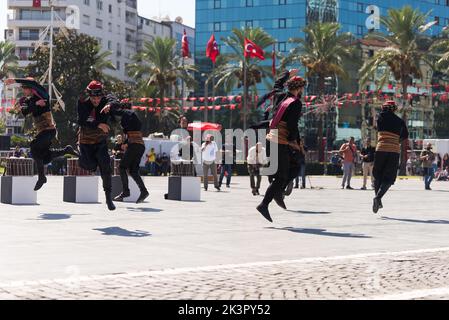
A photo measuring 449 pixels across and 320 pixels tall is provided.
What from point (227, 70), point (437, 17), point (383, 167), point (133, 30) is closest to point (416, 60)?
point (227, 70)

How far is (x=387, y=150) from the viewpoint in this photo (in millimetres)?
13164

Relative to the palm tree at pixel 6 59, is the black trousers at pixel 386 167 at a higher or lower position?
lower

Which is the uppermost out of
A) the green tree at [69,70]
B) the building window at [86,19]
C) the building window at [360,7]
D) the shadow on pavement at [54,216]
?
the building window at [360,7]

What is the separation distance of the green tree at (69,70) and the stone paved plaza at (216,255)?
124 ft

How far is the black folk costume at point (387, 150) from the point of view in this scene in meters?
13.1

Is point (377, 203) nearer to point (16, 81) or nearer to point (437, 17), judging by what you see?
point (16, 81)

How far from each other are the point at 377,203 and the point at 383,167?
2.00ft

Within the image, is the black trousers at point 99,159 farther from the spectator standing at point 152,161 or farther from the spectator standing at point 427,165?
the spectator standing at point 152,161

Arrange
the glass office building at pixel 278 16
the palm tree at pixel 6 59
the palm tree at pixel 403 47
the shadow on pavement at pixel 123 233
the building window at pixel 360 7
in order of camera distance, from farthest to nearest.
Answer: the building window at pixel 360 7 → the glass office building at pixel 278 16 → the palm tree at pixel 6 59 → the palm tree at pixel 403 47 → the shadow on pavement at pixel 123 233

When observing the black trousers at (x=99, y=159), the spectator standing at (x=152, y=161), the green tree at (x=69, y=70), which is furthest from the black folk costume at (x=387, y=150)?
the green tree at (x=69, y=70)

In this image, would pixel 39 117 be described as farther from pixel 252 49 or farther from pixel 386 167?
pixel 252 49

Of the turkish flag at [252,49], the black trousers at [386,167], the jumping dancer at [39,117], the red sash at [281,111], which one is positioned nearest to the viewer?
the red sash at [281,111]

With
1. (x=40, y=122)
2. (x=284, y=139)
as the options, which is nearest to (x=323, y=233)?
(x=284, y=139)

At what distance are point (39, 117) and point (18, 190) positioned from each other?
1913 millimetres
